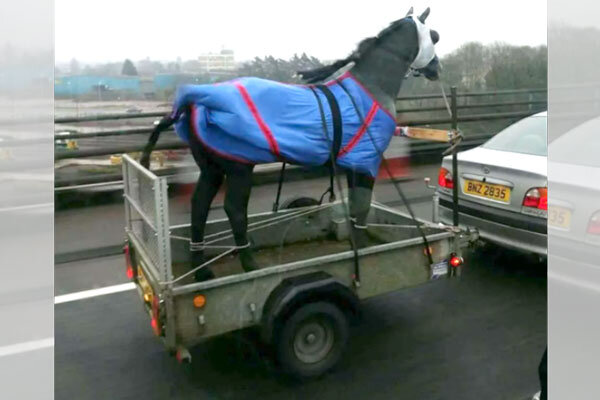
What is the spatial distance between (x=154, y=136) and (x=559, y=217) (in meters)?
0.89

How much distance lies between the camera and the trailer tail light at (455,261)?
1.76m

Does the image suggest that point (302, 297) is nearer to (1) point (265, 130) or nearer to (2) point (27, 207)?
(1) point (265, 130)

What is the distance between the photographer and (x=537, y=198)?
1560 millimetres

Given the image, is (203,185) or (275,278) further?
(275,278)

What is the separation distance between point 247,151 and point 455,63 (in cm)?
55

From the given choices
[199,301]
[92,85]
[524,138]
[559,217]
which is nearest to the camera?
[92,85]

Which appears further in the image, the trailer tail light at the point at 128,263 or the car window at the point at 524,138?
the trailer tail light at the point at 128,263

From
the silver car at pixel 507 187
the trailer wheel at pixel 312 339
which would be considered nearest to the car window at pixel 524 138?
the silver car at pixel 507 187

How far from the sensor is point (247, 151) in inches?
61.5

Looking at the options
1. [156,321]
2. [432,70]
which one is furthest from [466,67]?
[156,321]

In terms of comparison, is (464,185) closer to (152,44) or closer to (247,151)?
(247,151)

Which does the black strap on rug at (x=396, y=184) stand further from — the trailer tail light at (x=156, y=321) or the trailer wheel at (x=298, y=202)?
the trailer tail light at (x=156, y=321)

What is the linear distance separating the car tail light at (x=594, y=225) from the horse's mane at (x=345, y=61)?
0.61 metres

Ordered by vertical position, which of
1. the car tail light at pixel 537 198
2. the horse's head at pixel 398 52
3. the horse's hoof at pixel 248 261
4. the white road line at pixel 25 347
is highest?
the horse's head at pixel 398 52
